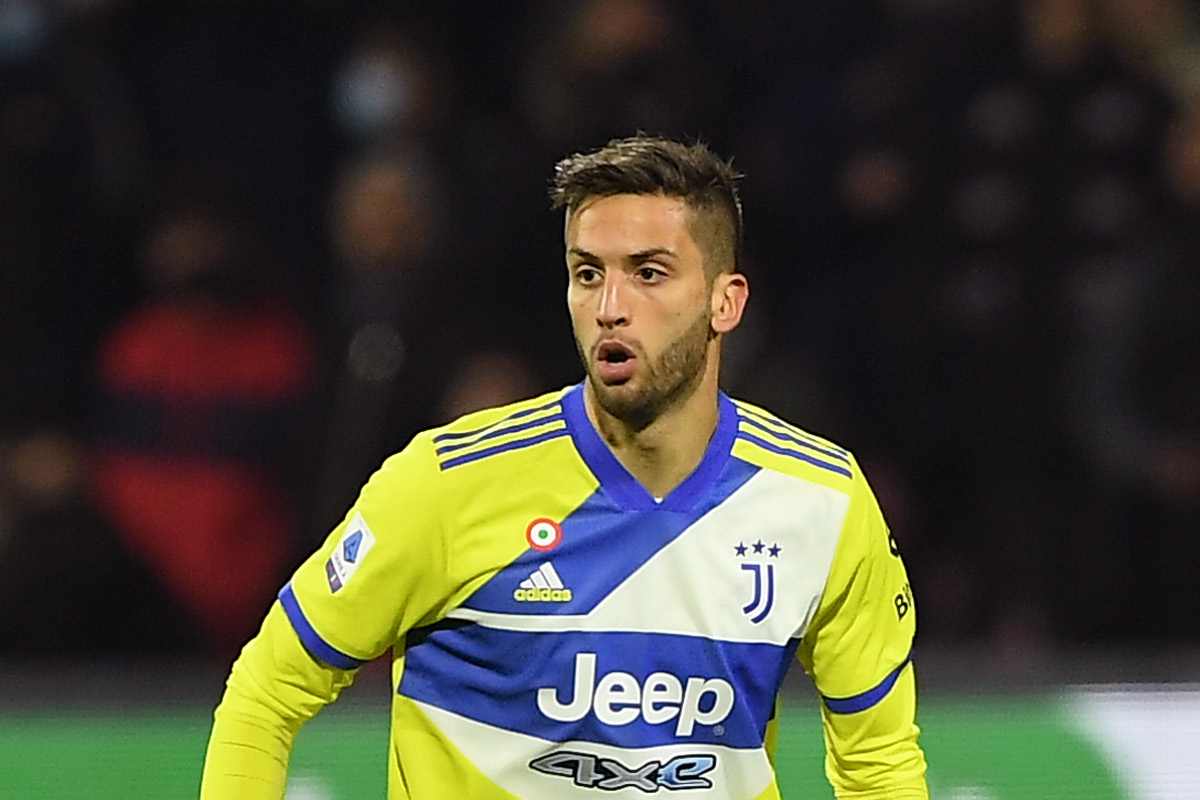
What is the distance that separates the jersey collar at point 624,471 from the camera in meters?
2.79

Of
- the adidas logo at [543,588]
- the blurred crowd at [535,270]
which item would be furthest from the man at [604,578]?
the blurred crowd at [535,270]

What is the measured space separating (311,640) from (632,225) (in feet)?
2.09

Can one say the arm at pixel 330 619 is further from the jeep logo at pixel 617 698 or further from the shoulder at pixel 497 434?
the jeep logo at pixel 617 698

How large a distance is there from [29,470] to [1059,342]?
2.39 meters

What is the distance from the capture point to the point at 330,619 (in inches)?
A: 105

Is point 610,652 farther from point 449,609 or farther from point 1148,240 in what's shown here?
point 1148,240

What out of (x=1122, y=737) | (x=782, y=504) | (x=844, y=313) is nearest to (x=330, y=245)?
(x=844, y=313)

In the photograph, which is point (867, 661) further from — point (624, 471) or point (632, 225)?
point (632, 225)

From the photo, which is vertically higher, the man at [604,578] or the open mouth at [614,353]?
the open mouth at [614,353]

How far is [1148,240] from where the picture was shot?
5270 millimetres

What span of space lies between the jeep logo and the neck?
0.78 feet

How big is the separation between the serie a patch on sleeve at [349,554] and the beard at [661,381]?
0.33 metres

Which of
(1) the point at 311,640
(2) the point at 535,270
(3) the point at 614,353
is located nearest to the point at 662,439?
(3) the point at 614,353

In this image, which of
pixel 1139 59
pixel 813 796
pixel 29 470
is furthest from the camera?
pixel 1139 59
